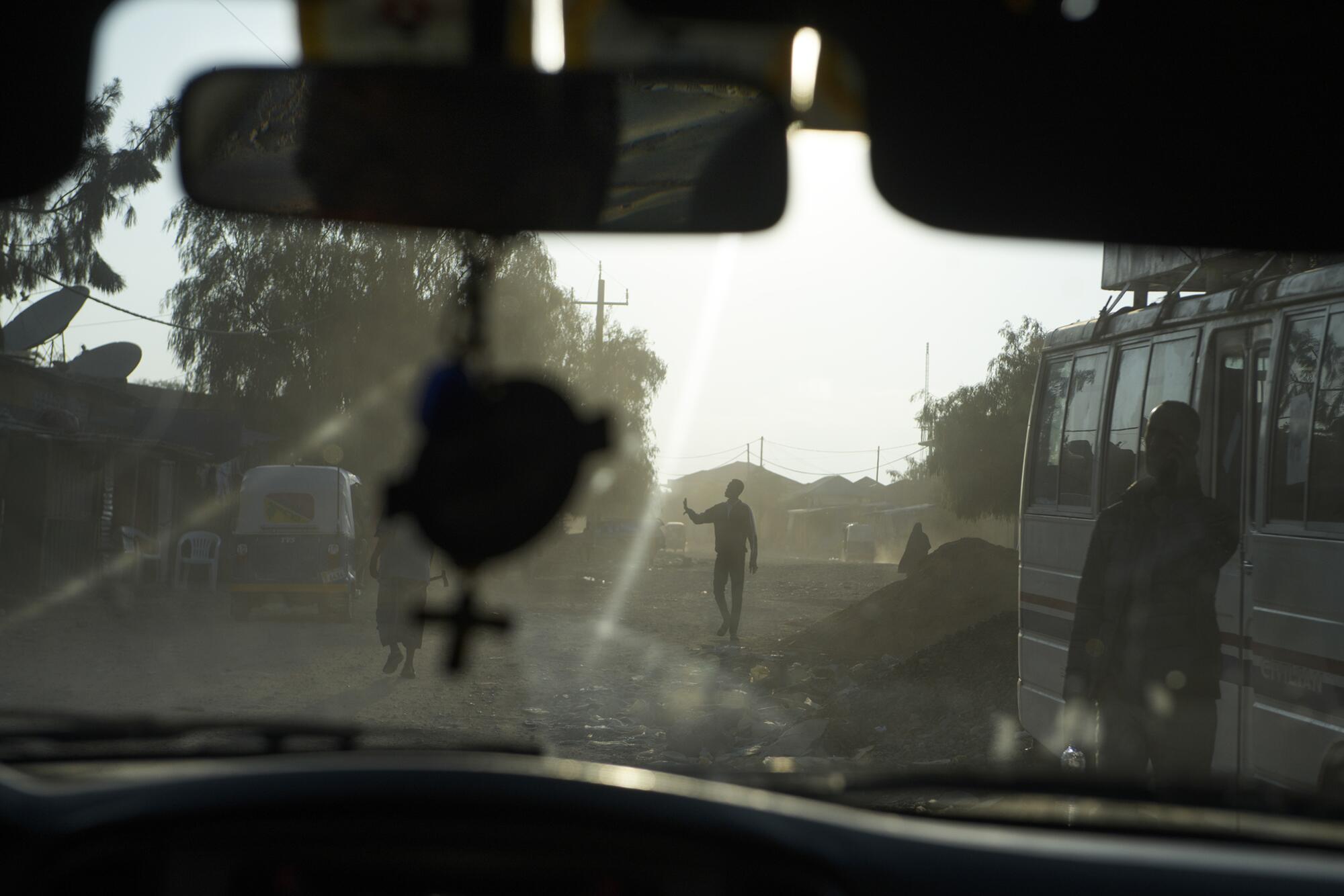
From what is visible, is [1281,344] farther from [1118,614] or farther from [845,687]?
[845,687]

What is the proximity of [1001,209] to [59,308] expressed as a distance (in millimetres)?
15209

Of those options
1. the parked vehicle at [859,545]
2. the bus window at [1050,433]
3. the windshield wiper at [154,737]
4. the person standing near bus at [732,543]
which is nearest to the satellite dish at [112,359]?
the person standing near bus at [732,543]

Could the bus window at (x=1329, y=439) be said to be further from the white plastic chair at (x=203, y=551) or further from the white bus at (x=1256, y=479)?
the white plastic chair at (x=203, y=551)

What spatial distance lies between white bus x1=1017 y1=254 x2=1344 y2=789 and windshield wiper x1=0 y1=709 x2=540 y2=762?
3636mm

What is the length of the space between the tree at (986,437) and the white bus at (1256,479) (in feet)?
70.6

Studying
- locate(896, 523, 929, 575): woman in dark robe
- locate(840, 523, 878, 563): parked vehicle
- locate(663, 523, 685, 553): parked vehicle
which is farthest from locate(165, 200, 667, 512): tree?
locate(840, 523, 878, 563): parked vehicle

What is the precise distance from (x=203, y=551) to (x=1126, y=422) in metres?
20.6

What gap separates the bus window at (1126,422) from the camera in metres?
6.62

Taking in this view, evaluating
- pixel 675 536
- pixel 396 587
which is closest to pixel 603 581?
pixel 396 587

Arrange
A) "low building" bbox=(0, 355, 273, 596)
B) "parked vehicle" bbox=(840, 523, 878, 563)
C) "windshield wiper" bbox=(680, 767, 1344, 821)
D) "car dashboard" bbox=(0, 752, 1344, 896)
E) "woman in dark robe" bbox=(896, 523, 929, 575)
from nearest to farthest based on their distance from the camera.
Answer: "car dashboard" bbox=(0, 752, 1344, 896) → "windshield wiper" bbox=(680, 767, 1344, 821) → "low building" bbox=(0, 355, 273, 596) → "woman in dark robe" bbox=(896, 523, 929, 575) → "parked vehicle" bbox=(840, 523, 878, 563)

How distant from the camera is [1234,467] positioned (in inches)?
234

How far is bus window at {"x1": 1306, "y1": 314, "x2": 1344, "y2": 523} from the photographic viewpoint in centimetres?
509

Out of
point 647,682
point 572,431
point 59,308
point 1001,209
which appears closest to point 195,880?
point 572,431

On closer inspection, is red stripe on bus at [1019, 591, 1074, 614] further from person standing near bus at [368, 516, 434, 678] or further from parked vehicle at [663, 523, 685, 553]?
parked vehicle at [663, 523, 685, 553]
